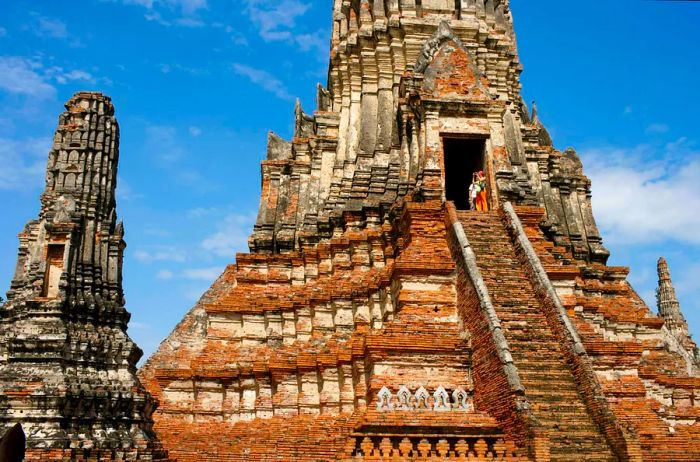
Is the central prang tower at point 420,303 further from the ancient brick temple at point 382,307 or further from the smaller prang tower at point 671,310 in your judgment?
the smaller prang tower at point 671,310

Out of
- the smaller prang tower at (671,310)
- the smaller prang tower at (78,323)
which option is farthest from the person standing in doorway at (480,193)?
the smaller prang tower at (671,310)

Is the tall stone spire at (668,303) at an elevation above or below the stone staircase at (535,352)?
above

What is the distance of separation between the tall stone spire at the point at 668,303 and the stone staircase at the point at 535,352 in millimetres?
18993

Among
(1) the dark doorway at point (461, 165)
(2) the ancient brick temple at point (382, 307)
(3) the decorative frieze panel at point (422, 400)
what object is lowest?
(3) the decorative frieze panel at point (422, 400)

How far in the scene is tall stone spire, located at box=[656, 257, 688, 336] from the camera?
2945 centimetres

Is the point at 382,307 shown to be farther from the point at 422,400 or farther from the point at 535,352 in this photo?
the point at 535,352

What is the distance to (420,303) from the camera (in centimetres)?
1252

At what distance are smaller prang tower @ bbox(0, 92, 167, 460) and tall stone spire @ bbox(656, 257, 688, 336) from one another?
25.1m

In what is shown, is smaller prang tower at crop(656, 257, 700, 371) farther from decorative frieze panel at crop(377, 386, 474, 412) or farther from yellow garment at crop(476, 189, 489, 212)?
decorative frieze panel at crop(377, 386, 474, 412)

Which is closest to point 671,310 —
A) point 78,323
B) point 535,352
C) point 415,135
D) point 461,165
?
point 461,165

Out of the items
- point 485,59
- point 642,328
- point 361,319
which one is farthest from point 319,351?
point 485,59

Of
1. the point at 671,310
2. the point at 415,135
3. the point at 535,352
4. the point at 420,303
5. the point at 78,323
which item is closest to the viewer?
the point at 78,323

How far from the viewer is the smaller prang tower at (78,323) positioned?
891 cm

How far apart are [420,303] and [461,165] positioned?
746 cm
